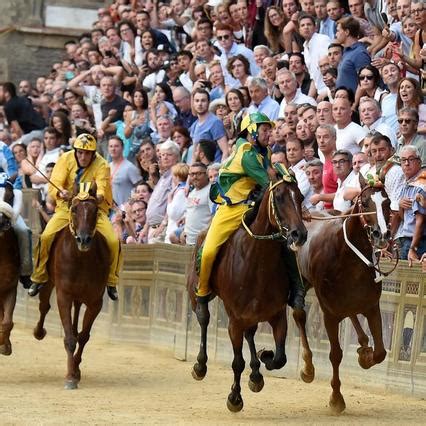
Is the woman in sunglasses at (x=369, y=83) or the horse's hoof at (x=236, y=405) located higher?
the woman in sunglasses at (x=369, y=83)

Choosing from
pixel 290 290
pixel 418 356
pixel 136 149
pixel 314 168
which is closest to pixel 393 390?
pixel 418 356

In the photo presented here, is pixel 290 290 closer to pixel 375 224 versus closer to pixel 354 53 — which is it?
pixel 375 224

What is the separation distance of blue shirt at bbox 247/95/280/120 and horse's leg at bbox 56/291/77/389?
4.51 meters

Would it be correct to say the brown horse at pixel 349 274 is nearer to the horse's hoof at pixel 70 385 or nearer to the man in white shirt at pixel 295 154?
the horse's hoof at pixel 70 385

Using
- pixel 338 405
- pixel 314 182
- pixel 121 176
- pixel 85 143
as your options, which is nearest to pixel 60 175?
pixel 85 143

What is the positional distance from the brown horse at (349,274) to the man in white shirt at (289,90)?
15.5 ft

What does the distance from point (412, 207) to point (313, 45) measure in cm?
500

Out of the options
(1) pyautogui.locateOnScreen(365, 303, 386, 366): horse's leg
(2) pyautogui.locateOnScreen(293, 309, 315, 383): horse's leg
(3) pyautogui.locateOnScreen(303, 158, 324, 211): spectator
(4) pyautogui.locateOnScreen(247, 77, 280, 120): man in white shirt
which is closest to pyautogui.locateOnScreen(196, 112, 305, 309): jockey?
(1) pyautogui.locateOnScreen(365, 303, 386, 366): horse's leg

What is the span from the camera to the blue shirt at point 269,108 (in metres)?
18.5

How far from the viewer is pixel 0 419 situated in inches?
487

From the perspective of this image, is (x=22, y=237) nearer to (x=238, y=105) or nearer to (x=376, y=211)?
(x=238, y=105)

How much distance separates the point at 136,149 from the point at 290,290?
28.6 ft

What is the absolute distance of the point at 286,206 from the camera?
40.5ft

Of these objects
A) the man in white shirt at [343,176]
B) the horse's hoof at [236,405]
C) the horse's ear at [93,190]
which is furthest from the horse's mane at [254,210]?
the man in white shirt at [343,176]
